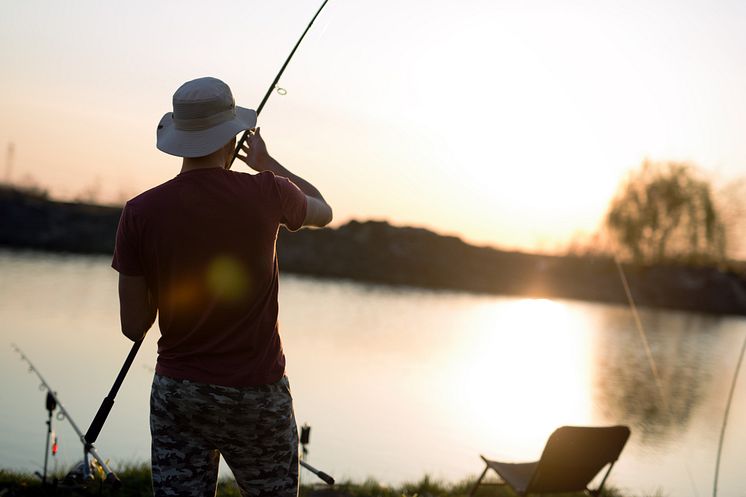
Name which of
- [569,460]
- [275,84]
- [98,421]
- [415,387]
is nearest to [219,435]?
[98,421]

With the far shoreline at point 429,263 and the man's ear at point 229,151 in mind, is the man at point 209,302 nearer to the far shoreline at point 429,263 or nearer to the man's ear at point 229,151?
the man's ear at point 229,151

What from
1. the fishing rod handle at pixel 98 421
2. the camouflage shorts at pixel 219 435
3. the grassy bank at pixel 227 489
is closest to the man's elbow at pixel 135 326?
the camouflage shorts at pixel 219 435

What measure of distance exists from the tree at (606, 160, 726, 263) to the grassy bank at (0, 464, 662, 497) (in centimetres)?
4112

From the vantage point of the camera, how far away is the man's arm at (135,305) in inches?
80.3

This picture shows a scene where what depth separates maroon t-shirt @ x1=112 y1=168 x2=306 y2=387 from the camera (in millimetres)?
1971

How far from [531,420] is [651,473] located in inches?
105

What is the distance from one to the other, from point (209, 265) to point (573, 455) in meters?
3.49

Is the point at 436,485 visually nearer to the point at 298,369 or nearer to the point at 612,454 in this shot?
the point at 612,454

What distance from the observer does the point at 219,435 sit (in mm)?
2053

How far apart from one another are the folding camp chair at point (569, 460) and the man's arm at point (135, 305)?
310cm

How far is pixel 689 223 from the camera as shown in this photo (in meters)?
46.8

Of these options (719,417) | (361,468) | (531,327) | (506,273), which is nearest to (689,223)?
(506,273)

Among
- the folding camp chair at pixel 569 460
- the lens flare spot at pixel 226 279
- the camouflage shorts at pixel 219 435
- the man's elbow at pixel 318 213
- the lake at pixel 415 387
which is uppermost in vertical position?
the man's elbow at pixel 318 213

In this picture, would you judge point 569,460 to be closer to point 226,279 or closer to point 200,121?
point 226,279
